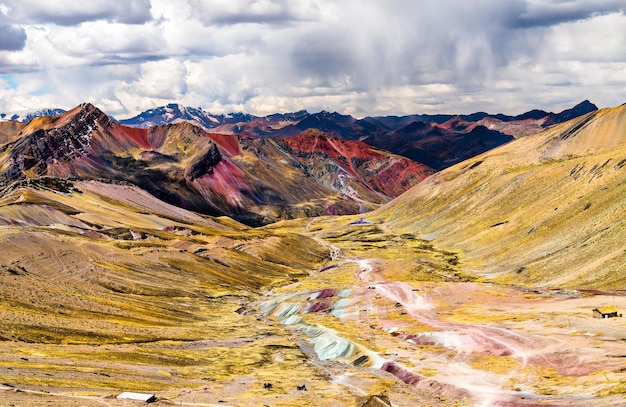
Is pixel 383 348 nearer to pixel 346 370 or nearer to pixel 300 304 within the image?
pixel 346 370

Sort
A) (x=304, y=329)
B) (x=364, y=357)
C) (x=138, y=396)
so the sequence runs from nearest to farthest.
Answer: (x=138, y=396), (x=364, y=357), (x=304, y=329)

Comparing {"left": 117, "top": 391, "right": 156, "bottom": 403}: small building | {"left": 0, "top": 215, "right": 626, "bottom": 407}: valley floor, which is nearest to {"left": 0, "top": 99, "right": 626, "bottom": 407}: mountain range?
{"left": 0, "top": 215, "right": 626, "bottom": 407}: valley floor

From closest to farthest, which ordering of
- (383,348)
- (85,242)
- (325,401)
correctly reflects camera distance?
(325,401) → (383,348) → (85,242)

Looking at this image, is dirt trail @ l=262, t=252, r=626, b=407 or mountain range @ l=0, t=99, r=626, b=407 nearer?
mountain range @ l=0, t=99, r=626, b=407

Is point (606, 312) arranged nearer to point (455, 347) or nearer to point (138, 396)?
point (455, 347)

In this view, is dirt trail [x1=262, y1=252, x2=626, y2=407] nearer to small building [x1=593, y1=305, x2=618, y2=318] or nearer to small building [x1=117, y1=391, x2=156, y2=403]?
small building [x1=593, y1=305, x2=618, y2=318]

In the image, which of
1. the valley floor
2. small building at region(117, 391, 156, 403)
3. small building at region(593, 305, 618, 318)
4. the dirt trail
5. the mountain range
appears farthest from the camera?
small building at region(593, 305, 618, 318)

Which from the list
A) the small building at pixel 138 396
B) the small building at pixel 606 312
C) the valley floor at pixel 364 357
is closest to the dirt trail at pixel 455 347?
the valley floor at pixel 364 357

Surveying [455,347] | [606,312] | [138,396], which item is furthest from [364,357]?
[138,396]

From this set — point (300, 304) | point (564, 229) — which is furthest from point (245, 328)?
point (564, 229)
